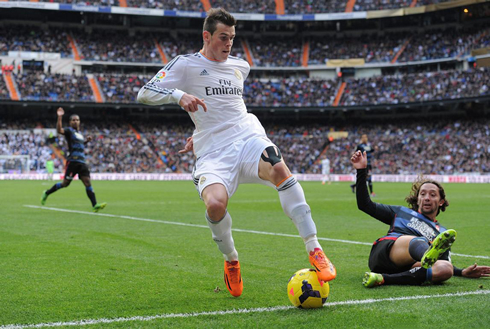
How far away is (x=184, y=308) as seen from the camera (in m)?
4.26

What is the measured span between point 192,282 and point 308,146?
159 feet

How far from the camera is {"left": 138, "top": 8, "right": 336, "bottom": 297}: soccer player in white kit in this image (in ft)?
15.6

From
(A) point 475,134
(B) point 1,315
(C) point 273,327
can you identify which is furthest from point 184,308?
(A) point 475,134

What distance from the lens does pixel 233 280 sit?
483cm

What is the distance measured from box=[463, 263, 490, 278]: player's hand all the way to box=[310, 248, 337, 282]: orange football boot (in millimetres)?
1685

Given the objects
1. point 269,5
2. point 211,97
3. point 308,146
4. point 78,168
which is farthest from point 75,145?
point 269,5

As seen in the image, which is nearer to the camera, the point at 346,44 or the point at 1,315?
the point at 1,315

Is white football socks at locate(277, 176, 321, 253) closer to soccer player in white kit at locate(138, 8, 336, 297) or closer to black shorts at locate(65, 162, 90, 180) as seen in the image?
soccer player in white kit at locate(138, 8, 336, 297)

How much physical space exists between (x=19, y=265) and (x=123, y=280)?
5.25 feet

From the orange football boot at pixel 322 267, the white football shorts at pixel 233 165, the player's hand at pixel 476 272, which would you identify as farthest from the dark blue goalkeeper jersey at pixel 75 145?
the player's hand at pixel 476 272

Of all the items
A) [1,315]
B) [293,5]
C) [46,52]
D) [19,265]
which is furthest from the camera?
[293,5]

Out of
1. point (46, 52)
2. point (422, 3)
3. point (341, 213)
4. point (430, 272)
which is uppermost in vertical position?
point (422, 3)

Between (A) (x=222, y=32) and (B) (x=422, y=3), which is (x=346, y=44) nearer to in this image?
(B) (x=422, y=3)

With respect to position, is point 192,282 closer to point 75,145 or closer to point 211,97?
point 211,97
